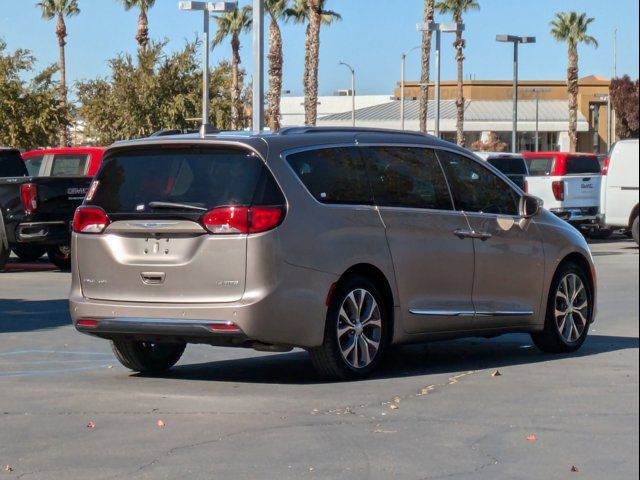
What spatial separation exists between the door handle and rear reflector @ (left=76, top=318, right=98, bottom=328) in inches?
110

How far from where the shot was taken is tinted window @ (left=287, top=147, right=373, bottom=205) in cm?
911

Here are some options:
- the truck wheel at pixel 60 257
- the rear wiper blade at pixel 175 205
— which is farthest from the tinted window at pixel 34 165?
the rear wiper blade at pixel 175 205

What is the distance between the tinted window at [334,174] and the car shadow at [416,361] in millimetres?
1338

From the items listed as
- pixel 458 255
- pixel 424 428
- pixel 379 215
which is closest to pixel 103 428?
pixel 424 428

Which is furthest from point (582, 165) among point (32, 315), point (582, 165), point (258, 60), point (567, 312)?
point (567, 312)

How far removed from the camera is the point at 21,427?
770cm

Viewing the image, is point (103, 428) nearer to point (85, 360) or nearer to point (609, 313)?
point (85, 360)

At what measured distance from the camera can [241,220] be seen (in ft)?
28.5

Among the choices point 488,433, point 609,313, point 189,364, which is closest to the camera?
point 488,433

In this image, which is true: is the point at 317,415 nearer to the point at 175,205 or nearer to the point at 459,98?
the point at 175,205

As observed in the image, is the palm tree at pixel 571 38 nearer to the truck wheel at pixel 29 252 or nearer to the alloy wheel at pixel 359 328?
the truck wheel at pixel 29 252

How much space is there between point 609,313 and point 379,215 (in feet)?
19.4

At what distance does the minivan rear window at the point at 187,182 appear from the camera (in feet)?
28.8

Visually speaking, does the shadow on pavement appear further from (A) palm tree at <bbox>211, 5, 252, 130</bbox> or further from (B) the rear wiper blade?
(A) palm tree at <bbox>211, 5, 252, 130</bbox>
